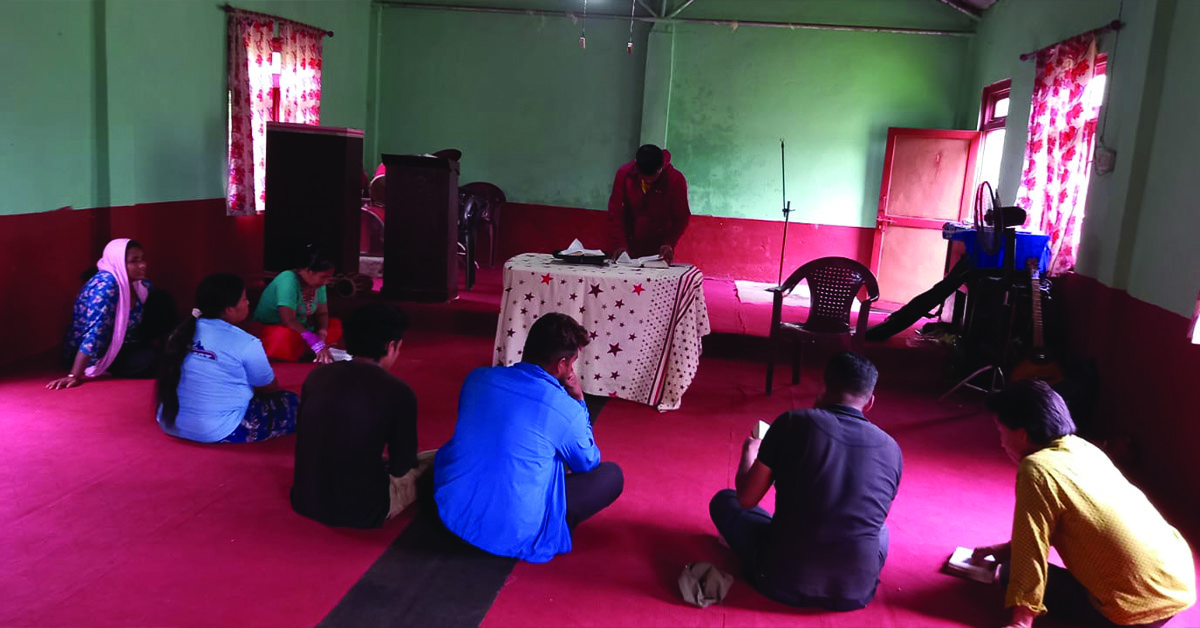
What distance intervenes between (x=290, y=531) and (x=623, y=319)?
2.23m

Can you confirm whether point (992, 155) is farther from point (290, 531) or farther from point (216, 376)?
point (290, 531)

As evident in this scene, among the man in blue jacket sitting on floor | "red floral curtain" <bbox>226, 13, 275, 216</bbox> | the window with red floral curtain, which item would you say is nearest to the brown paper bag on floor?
the man in blue jacket sitting on floor

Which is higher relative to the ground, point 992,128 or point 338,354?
point 992,128

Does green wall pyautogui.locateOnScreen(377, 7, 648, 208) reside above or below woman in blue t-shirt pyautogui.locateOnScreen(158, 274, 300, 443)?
above

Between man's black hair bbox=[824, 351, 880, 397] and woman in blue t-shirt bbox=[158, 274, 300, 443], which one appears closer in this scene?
man's black hair bbox=[824, 351, 880, 397]

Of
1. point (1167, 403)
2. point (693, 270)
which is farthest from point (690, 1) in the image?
point (1167, 403)

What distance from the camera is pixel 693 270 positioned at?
4.95 metres

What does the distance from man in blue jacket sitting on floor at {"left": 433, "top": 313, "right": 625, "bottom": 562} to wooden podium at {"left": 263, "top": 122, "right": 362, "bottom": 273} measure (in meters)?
4.22

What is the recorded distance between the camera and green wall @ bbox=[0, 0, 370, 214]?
5.04m

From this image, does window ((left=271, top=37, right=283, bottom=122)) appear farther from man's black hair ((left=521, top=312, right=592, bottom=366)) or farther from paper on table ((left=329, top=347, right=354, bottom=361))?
man's black hair ((left=521, top=312, right=592, bottom=366))

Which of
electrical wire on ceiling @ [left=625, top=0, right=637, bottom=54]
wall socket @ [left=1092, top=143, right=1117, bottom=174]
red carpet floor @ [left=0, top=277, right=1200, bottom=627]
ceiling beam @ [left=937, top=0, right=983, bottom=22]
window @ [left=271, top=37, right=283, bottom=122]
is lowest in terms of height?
red carpet floor @ [left=0, top=277, right=1200, bottom=627]

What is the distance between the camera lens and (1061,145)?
5.90 metres

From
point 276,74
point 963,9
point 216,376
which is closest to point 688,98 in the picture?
point 963,9

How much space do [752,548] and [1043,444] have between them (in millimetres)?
944
